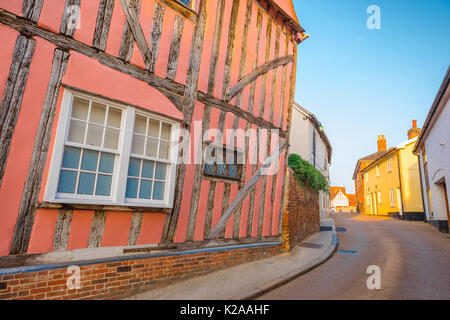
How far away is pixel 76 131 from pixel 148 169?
1268 millimetres

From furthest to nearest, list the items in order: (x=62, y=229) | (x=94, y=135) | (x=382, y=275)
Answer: (x=382, y=275)
(x=94, y=135)
(x=62, y=229)

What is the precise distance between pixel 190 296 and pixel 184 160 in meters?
2.39

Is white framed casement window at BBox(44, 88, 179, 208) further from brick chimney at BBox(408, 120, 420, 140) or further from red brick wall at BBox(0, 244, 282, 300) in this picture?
brick chimney at BBox(408, 120, 420, 140)

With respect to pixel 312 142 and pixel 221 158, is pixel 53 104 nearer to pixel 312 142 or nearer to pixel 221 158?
pixel 221 158

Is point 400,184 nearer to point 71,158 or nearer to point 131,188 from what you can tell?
point 131,188

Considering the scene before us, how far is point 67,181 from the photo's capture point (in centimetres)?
356

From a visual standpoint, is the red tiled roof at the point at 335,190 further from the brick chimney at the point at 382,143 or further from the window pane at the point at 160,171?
the window pane at the point at 160,171

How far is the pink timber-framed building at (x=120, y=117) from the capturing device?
3260mm

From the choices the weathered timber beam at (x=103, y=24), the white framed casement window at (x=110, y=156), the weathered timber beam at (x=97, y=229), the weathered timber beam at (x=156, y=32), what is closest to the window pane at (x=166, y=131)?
the white framed casement window at (x=110, y=156)

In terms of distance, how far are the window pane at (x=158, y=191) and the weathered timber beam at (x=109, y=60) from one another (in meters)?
1.70

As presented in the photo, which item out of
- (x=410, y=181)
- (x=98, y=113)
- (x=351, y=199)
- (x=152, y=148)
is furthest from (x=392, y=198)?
(x=351, y=199)

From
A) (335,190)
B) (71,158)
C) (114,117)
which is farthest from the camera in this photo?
(335,190)

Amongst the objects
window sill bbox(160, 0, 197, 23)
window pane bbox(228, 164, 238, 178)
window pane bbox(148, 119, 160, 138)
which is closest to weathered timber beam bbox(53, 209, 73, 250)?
window pane bbox(148, 119, 160, 138)

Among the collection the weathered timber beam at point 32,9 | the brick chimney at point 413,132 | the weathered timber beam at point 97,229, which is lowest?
the weathered timber beam at point 97,229
